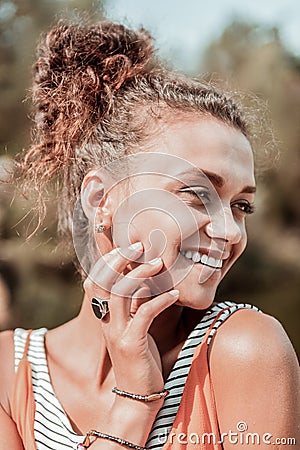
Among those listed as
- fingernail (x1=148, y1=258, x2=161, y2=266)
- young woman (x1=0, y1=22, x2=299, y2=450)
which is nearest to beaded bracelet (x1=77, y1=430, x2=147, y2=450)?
young woman (x1=0, y1=22, x2=299, y2=450)

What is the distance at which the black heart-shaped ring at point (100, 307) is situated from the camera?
2.90 ft

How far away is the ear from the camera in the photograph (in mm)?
971

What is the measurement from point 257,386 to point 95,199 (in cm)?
35

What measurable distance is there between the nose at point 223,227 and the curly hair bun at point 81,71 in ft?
0.83

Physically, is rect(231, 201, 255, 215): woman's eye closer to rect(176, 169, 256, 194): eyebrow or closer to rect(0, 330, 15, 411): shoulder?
rect(176, 169, 256, 194): eyebrow

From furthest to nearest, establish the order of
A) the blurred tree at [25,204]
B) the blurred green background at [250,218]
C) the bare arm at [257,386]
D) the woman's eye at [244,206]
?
the blurred green background at [250,218] → the blurred tree at [25,204] → the woman's eye at [244,206] → the bare arm at [257,386]

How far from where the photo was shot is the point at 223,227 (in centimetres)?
90

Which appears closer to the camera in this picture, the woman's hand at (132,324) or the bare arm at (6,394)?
the woman's hand at (132,324)

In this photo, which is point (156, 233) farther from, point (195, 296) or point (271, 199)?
point (271, 199)

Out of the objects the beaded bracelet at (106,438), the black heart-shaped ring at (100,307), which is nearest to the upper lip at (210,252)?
→ the black heart-shaped ring at (100,307)

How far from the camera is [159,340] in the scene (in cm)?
97

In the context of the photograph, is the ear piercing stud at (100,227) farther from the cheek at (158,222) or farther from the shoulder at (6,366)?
Result: the shoulder at (6,366)

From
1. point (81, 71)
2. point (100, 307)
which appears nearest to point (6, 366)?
point (100, 307)

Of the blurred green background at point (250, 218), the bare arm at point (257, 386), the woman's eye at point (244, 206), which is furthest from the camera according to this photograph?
the blurred green background at point (250, 218)
